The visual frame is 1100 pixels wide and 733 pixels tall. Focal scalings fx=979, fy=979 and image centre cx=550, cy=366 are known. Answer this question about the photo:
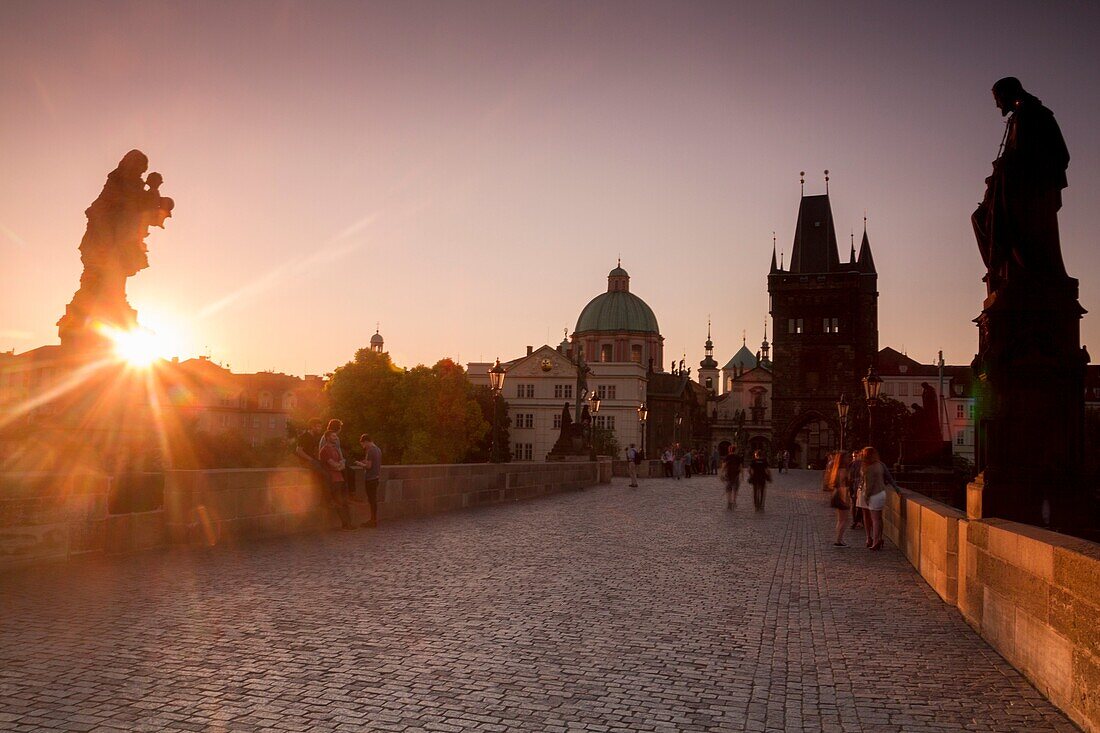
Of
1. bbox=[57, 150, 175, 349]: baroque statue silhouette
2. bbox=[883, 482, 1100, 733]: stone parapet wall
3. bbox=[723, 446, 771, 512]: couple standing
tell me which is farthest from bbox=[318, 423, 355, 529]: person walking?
bbox=[723, 446, 771, 512]: couple standing

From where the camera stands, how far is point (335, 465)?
15.6 meters

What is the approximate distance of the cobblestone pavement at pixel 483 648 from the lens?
17.3 ft

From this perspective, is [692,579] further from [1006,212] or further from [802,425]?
[802,425]

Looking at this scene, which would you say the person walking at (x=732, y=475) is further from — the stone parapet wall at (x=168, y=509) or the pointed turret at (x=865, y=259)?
the pointed turret at (x=865, y=259)

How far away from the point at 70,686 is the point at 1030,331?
8.49 meters

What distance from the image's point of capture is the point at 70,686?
5.47 m

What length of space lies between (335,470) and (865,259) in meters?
96.5

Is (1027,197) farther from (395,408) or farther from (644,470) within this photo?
(395,408)

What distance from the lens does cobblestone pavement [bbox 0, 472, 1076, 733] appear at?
5266 millimetres

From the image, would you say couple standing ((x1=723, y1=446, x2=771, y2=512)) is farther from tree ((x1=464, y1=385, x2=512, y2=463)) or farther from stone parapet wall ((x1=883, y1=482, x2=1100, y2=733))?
tree ((x1=464, y1=385, x2=512, y2=463))

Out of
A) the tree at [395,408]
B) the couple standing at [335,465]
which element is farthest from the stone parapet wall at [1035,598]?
the tree at [395,408]

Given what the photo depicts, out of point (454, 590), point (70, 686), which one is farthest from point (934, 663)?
point (70, 686)

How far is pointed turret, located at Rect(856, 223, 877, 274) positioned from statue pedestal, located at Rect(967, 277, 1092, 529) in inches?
3812

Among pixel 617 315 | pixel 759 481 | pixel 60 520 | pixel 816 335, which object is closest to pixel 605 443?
pixel 816 335
